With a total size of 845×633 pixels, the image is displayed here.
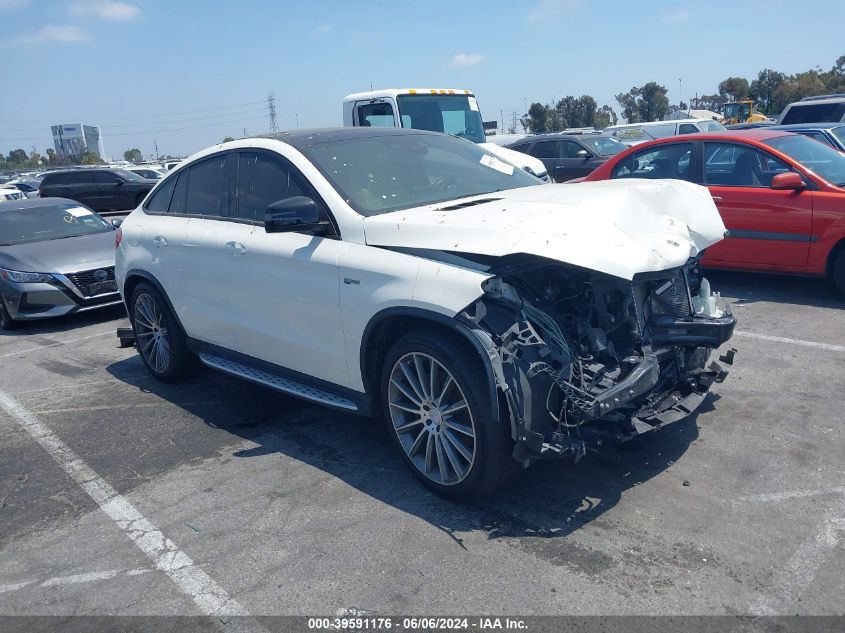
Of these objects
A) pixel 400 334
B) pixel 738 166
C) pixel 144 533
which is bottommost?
pixel 144 533

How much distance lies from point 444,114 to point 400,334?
34.7 ft

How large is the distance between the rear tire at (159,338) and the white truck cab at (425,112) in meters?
7.75

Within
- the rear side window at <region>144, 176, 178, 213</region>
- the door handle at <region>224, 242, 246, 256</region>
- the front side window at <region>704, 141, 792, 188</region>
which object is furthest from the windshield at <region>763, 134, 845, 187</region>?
the rear side window at <region>144, 176, 178, 213</region>

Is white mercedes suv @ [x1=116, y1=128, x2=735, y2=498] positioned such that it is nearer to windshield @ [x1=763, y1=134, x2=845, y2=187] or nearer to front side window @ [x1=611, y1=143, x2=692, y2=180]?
front side window @ [x1=611, y1=143, x2=692, y2=180]

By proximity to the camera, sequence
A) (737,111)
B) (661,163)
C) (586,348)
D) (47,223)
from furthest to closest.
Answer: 1. (737,111)
2. (47,223)
3. (661,163)
4. (586,348)

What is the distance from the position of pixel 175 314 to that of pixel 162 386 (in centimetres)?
89

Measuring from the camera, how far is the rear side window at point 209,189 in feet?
17.7

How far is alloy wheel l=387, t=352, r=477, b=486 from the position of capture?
3.83 metres

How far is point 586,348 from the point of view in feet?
12.5

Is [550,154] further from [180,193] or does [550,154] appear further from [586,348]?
[586,348]

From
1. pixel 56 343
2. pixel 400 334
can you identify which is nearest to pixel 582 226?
pixel 400 334

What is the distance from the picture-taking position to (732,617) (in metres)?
2.95

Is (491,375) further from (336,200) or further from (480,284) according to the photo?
(336,200)

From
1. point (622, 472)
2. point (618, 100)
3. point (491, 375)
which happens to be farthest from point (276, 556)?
point (618, 100)
